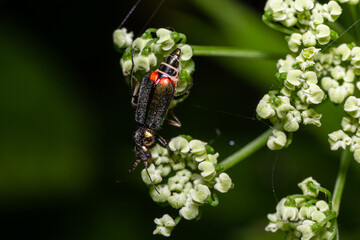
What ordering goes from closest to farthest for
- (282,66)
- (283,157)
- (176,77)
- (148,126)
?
(282,66) → (176,77) → (148,126) → (283,157)

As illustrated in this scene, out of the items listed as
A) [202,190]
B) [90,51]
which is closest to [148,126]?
[202,190]

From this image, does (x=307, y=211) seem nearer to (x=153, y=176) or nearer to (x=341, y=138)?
(x=341, y=138)

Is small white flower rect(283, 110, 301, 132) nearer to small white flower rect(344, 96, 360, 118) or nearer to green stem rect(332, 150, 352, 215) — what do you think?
small white flower rect(344, 96, 360, 118)

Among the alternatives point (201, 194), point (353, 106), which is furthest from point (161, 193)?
point (353, 106)

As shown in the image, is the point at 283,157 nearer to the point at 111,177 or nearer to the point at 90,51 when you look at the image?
the point at 111,177

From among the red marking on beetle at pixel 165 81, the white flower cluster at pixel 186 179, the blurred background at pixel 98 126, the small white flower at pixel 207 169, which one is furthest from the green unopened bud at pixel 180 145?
the blurred background at pixel 98 126

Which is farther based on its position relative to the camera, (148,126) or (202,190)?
(148,126)
